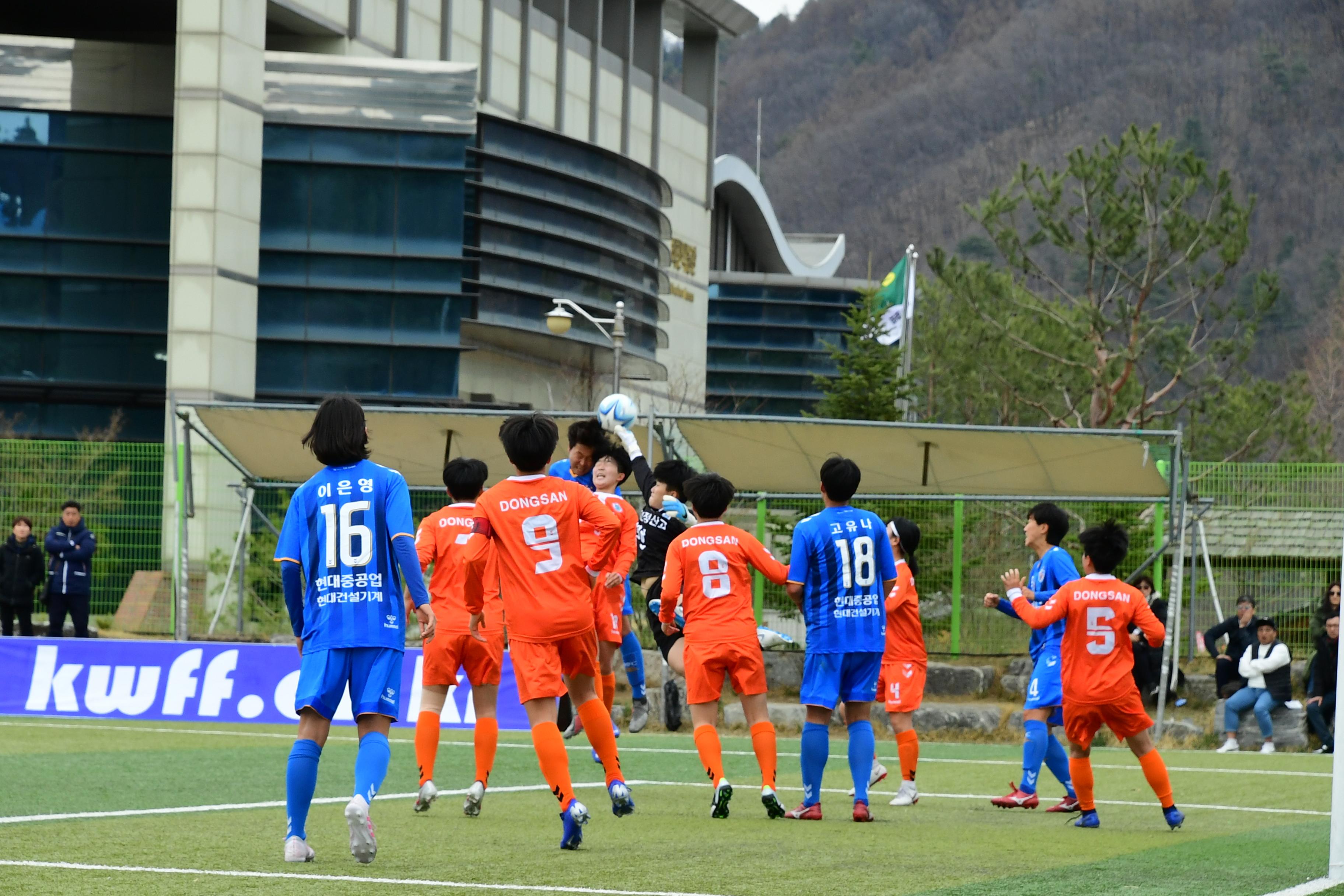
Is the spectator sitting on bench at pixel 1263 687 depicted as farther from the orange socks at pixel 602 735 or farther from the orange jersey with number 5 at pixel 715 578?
the orange socks at pixel 602 735

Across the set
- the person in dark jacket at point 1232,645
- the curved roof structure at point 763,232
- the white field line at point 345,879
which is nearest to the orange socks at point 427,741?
the white field line at point 345,879

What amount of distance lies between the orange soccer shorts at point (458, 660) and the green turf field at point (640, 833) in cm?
72

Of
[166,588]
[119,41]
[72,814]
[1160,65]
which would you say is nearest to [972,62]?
[1160,65]

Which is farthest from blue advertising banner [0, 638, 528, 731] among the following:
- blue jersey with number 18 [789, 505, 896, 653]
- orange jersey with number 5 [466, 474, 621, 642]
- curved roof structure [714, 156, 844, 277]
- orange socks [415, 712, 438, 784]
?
curved roof structure [714, 156, 844, 277]

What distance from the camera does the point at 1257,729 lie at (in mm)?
18938

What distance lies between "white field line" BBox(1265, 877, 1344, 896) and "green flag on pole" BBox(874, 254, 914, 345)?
3559 centimetres

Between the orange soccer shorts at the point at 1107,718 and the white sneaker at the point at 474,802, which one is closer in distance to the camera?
the white sneaker at the point at 474,802

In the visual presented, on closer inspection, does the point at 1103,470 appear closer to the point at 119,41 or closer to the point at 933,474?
the point at 933,474

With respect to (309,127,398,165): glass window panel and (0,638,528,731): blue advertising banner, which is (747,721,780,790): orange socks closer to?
(0,638,528,731): blue advertising banner

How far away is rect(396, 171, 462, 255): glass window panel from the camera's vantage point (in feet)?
130

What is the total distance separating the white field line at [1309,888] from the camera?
6.48 metres

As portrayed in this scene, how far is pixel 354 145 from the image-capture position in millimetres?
39531

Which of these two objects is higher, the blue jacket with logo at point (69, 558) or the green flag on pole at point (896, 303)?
the green flag on pole at point (896, 303)

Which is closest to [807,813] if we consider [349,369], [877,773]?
[877,773]
